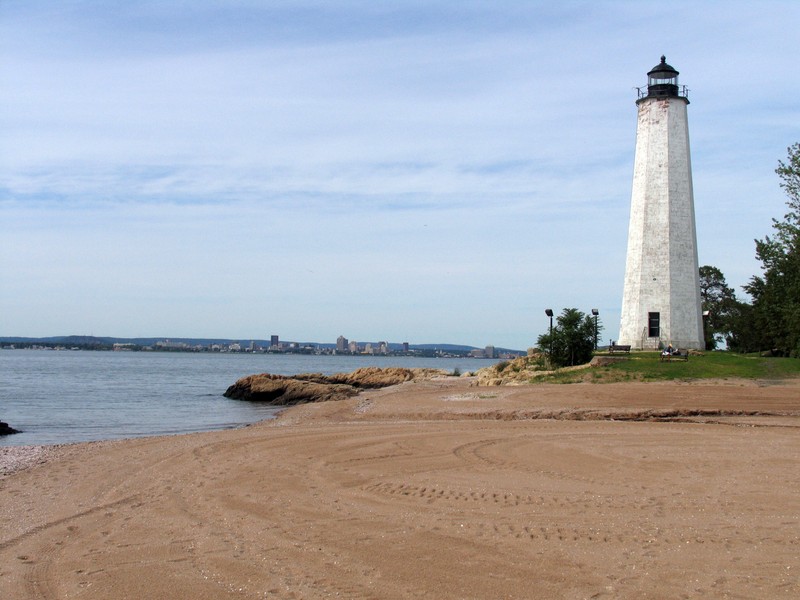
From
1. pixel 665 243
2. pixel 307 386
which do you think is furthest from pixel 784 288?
pixel 307 386

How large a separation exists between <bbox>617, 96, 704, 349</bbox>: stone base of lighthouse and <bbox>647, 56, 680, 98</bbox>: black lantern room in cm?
30

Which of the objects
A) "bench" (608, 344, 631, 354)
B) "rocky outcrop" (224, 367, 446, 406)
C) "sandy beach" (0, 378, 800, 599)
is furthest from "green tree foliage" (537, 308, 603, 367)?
"sandy beach" (0, 378, 800, 599)

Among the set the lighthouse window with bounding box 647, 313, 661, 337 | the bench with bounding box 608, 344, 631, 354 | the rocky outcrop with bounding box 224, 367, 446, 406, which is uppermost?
the lighthouse window with bounding box 647, 313, 661, 337

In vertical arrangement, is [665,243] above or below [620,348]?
above

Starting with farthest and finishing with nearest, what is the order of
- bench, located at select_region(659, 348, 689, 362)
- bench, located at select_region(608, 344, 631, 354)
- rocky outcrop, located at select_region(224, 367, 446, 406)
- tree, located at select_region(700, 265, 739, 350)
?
tree, located at select_region(700, 265, 739, 350) → rocky outcrop, located at select_region(224, 367, 446, 406) → bench, located at select_region(608, 344, 631, 354) → bench, located at select_region(659, 348, 689, 362)

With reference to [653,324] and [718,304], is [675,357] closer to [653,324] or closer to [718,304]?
[653,324]

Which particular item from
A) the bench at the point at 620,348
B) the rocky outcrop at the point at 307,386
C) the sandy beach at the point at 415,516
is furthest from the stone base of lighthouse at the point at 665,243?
the sandy beach at the point at 415,516

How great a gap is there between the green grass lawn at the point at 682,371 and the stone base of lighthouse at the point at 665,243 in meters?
4.56

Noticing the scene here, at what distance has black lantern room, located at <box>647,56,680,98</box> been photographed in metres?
33.9

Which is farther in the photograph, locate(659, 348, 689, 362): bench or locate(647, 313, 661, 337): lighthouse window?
locate(647, 313, 661, 337): lighthouse window

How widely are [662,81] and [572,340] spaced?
12700 millimetres

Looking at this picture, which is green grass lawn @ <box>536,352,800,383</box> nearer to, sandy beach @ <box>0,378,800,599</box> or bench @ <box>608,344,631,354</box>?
bench @ <box>608,344,631,354</box>

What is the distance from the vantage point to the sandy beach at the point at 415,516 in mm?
6590

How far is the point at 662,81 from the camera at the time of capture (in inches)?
1358
